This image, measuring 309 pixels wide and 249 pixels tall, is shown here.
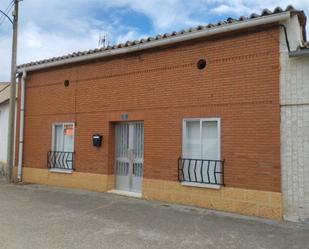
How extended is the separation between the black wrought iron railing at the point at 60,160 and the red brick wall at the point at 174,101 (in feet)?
1.08

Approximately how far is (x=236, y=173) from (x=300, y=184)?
139cm

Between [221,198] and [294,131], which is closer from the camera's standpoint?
[294,131]

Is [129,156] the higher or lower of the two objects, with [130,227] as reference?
higher

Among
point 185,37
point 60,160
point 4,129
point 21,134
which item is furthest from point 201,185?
point 4,129

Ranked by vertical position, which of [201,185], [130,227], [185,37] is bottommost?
[130,227]

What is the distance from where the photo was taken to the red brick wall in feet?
25.6

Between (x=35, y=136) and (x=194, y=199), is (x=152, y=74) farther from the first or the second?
(x=35, y=136)

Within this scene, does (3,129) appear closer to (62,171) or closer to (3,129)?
(3,129)

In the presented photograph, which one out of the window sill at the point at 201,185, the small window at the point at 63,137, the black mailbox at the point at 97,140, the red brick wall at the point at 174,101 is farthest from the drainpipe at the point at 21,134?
the window sill at the point at 201,185

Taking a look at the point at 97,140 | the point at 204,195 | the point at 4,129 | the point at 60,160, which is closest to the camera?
the point at 204,195

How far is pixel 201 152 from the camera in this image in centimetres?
882

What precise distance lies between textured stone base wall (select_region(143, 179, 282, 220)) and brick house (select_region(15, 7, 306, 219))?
0.07 ft

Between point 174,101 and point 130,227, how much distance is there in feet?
11.6

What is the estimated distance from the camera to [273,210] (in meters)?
7.52
